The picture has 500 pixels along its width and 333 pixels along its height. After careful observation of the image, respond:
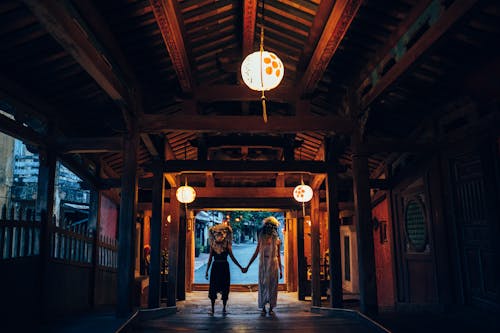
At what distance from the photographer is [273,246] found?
27.0 feet

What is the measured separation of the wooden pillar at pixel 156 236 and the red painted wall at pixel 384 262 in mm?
6067

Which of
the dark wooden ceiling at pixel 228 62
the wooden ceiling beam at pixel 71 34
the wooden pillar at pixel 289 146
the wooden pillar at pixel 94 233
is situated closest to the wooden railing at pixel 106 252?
the wooden pillar at pixel 94 233

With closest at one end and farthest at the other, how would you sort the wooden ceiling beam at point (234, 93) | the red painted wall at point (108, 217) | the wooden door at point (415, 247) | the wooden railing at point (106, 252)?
the wooden ceiling beam at point (234, 93) < the wooden door at point (415, 247) < the wooden railing at point (106, 252) < the red painted wall at point (108, 217)

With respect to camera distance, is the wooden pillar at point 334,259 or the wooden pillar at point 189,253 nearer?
the wooden pillar at point 334,259

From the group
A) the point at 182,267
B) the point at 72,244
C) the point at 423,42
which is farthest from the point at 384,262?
the point at 72,244

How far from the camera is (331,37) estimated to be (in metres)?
5.82

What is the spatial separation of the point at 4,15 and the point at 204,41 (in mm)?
3230

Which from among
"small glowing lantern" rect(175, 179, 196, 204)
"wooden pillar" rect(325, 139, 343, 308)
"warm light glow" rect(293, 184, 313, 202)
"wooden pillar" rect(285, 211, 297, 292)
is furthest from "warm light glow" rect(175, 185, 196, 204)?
"wooden pillar" rect(285, 211, 297, 292)

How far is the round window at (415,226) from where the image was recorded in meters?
8.90

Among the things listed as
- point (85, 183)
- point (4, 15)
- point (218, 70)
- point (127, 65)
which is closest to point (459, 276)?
point (218, 70)

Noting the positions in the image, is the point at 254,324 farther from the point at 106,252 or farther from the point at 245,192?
the point at 245,192

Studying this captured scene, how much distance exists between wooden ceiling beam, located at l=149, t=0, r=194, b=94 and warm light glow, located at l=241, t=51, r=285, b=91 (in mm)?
1139

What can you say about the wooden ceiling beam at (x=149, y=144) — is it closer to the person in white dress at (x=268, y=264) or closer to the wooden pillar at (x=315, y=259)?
the person in white dress at (x=268, y=264)

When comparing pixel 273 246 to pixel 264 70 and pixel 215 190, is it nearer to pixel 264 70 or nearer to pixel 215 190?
pixel 264 70
